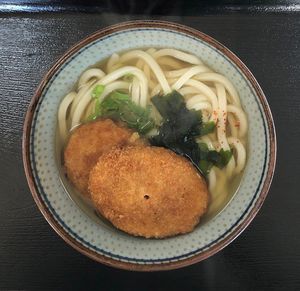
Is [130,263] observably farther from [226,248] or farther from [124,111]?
[124,111]

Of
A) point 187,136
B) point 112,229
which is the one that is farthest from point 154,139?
point 112,229

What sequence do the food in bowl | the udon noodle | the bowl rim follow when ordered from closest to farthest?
the bowl rim → the food in bowl → the udon noodle

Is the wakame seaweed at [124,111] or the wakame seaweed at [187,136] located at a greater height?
the wakame seaweed at [124,111]

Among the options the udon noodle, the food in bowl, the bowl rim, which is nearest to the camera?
the bowl rim

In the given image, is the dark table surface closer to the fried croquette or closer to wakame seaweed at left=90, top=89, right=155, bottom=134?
the fried croquette

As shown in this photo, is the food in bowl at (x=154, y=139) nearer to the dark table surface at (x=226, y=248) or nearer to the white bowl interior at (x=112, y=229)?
the white bowl interior at (x=112, y=229)

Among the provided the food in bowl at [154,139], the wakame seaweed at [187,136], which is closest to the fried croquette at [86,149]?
the food in bowl at [154,139]

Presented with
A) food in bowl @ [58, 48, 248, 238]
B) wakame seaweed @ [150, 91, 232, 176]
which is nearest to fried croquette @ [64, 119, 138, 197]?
food in bowl @ [58, 48, 248, 238]
